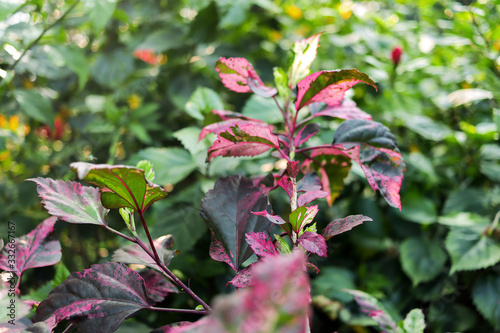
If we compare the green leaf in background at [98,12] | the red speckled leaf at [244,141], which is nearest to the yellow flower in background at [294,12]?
the green leaf in background at [98,12]

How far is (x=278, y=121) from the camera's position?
90cm

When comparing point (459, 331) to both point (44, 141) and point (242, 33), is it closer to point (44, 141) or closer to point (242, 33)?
point (242, 33)

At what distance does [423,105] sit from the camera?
52.3 inches

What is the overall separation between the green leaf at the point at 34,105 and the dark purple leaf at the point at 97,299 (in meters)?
0.74

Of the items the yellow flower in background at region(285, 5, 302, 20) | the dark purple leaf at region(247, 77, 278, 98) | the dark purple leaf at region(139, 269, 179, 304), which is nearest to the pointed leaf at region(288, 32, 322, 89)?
the dark purple leaf at region(247, 77, 278, 98)

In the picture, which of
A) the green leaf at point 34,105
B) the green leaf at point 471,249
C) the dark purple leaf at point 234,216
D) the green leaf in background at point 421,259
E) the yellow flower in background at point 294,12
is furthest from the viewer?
the yellow flower in background at point 294,12

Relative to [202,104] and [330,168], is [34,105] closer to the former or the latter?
[202,104]

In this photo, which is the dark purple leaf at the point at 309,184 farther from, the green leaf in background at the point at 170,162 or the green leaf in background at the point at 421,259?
the green leaf in background at the point at 421,259

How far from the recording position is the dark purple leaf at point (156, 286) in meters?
0.53

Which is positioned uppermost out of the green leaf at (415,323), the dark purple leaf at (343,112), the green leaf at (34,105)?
the green leaf at (34,105)

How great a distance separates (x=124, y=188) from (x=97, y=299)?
0.15 m

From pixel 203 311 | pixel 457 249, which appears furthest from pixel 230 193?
pixel 457 249

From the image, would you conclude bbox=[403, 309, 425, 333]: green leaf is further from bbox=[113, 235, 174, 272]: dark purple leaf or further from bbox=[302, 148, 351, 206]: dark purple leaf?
bbox=[113, 235, 174, 272]: dark purple leaf

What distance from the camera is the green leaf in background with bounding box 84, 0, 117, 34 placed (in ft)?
3.24
